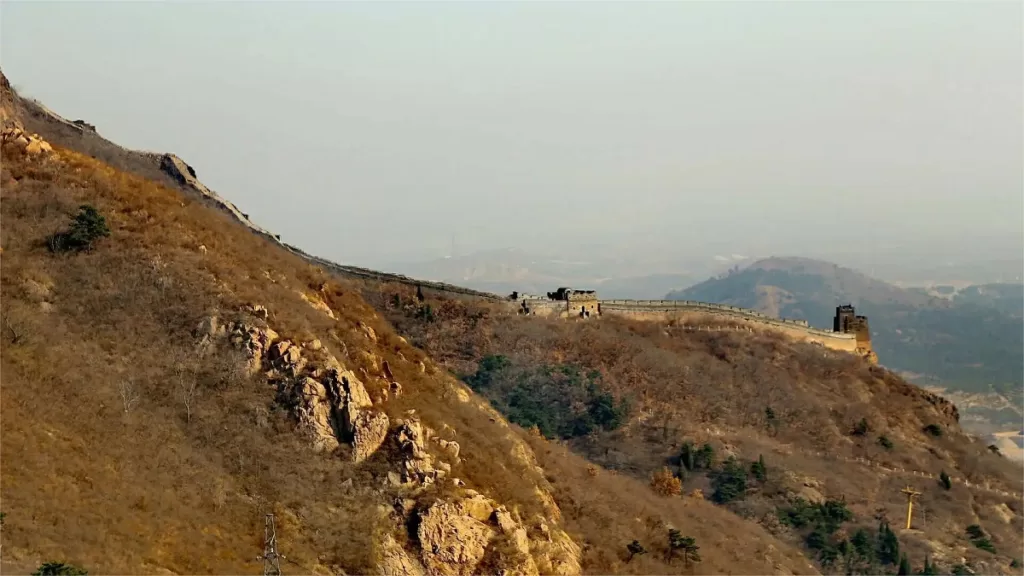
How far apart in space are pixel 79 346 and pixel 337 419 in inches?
289

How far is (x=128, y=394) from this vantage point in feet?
72.0

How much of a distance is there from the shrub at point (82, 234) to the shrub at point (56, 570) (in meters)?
13.2

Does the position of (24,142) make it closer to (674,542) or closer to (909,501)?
(674,542)

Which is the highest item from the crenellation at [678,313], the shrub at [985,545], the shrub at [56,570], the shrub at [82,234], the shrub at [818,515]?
the shrub at [82,234]

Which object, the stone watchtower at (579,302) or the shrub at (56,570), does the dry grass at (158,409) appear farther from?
the stone watchtower at (579,302)

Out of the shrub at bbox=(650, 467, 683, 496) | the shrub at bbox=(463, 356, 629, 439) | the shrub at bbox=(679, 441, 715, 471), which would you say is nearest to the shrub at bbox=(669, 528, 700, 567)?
the shrub at bbox=(650, 467, 683, 496)

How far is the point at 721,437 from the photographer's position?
46.1 meters

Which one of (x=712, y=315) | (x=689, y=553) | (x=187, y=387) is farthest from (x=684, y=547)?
(x=712, y=315)

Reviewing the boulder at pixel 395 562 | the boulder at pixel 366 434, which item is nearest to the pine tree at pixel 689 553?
the boulder at pixel 395 562

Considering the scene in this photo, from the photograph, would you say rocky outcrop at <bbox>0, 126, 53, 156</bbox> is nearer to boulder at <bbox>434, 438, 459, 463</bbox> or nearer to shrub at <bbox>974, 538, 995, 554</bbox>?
boulder at <bbox>434, 438, 459, 463</bbox>

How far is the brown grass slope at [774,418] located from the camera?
138ft

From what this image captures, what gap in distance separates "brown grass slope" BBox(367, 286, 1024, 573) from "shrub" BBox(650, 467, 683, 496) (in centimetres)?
220

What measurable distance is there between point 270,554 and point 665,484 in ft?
74.2

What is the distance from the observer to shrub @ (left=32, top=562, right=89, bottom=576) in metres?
15.3
